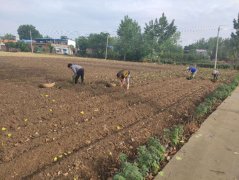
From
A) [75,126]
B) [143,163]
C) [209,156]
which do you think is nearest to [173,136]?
[209,156]

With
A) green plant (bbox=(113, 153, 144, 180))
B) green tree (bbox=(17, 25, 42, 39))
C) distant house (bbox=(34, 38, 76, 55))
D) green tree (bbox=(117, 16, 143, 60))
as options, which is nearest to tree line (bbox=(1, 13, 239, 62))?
green tree (bbox=(117, 16, 143, 60))

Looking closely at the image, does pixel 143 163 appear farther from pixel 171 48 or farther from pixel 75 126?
pixel 171 48

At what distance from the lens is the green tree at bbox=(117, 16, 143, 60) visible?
70.2 meters

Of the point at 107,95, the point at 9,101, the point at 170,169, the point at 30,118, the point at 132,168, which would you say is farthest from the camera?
the point at 107,95

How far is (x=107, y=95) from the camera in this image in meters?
Answer: 13.3

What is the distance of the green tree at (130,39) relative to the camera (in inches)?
2766

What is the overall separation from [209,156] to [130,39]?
71.7m

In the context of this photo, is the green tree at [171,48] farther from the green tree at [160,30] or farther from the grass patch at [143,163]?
the grass patch at [143,163]

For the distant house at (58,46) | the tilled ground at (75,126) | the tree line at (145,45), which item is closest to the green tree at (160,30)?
the tree line at (145,45)

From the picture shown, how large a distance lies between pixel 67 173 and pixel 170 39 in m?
87.4

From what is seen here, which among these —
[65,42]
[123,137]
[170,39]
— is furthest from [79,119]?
[65,42]

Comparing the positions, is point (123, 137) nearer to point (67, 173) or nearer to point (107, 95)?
point (67, 173)

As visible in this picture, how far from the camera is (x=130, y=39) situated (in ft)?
252

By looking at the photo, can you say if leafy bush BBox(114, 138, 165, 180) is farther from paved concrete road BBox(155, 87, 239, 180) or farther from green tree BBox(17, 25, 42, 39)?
green tree BBox(17, 25, 42, 39)
